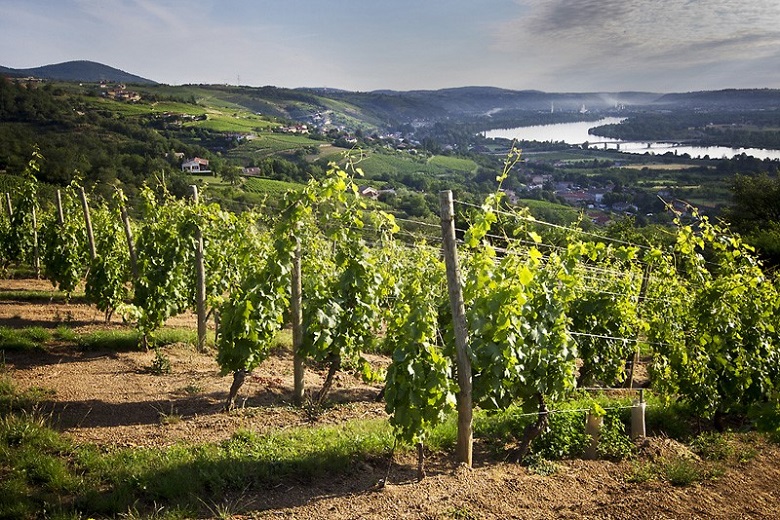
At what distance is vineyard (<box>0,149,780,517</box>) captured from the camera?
16.4ft

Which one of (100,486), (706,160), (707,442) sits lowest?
(707,442)

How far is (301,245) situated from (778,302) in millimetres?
6931

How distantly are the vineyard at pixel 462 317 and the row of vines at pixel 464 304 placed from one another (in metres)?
0.03

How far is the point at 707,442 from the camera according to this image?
663 cm

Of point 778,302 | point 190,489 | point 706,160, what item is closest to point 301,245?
point 190,489

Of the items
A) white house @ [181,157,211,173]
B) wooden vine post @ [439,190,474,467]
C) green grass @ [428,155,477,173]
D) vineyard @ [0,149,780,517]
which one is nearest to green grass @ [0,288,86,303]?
vineyard @ [0,149,780,517]

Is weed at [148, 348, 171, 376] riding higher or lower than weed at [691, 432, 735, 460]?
higher

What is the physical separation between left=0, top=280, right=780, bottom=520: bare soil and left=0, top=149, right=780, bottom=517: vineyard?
268 mm

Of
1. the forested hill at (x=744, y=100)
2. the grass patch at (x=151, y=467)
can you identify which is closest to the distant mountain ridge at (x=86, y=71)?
the grass patch at (x=151, y=467)

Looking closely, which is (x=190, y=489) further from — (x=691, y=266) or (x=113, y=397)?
(x=691, y=266)

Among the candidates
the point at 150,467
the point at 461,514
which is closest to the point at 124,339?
the point at 150,467

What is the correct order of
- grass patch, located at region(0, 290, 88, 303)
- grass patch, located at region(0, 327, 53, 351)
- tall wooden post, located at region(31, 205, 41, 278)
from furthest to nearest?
tall wooden post, located at region(31, 205, 41, 278) → grass patch, located at region(0, 290, 88, 303) → grass patch, located at region(0, 327, 53, 351)

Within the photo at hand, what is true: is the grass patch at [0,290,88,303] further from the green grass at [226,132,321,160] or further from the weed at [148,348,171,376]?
the green grass at [226,132,321,160]

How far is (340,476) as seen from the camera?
17.2ft
